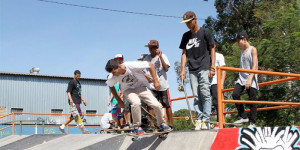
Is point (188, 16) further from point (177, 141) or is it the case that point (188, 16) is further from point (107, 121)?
point (107, 121)

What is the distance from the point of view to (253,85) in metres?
6.46

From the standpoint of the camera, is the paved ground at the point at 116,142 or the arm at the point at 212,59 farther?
the arm at the point at 212,59

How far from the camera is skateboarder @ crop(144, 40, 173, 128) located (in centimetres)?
696

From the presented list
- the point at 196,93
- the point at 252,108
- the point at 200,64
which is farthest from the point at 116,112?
the point at 252,108

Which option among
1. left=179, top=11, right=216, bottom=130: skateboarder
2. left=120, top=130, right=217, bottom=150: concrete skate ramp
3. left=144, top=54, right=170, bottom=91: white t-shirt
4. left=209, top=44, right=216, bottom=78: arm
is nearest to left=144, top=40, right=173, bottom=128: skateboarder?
left=144, top=54, right=170, bottom=91: white t-shirt

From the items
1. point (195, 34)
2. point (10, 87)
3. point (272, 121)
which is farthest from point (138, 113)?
point (10, 87)

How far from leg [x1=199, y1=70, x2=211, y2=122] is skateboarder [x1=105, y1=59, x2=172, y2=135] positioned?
60cm

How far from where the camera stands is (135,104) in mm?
6168

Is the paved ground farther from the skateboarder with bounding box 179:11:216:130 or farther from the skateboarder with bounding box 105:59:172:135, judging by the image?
the skateboarder with bounding box 179:11:216:130

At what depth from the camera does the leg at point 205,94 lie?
6129 mm

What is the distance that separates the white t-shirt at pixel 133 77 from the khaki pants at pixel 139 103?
80 millimetres

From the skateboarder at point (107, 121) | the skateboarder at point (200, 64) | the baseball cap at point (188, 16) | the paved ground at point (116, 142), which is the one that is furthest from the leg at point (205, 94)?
the skateboarder at point (107, 121)

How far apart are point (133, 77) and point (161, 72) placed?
943 mm

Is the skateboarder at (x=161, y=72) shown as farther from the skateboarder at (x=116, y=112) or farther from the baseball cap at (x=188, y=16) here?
the skateboarder at (x=116, y=112)
